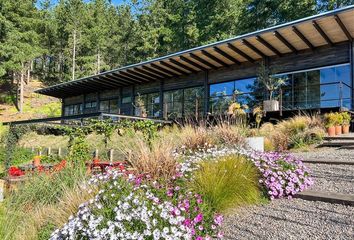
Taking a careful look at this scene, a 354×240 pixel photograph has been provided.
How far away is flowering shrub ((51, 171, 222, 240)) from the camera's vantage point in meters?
2.88

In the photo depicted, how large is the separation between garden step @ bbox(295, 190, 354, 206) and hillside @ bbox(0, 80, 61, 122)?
3186 cm

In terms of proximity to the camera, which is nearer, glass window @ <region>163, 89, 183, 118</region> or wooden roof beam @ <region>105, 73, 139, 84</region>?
glass window @ <region>163, 89, 183, 118</region>

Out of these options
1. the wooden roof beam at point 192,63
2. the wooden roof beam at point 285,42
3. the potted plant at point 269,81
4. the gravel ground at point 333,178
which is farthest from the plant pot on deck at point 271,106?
the gravel ground at point 333,178

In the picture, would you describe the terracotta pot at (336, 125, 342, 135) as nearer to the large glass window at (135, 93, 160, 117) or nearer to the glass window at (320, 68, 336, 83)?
the glass window at (320, 68, 336, 83)

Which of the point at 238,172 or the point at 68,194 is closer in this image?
the point at 68,194

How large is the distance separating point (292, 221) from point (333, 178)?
66.1 inches

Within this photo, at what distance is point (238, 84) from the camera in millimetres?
15406

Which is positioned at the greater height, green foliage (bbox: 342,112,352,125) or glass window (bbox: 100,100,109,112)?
glass window (bbox: 100,100,109,112)

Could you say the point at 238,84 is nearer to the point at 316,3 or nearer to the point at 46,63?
the point at 316,3

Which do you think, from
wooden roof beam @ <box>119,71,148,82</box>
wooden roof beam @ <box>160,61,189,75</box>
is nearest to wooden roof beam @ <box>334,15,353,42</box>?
wooden roof beam @ <box>160,61,189,75</box>

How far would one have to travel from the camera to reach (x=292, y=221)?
3.51m

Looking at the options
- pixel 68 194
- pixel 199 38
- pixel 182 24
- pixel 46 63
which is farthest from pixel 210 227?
pixel 46 63

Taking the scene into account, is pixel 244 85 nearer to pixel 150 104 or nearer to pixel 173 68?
pixel 173 68

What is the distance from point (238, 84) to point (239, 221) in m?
12.1
